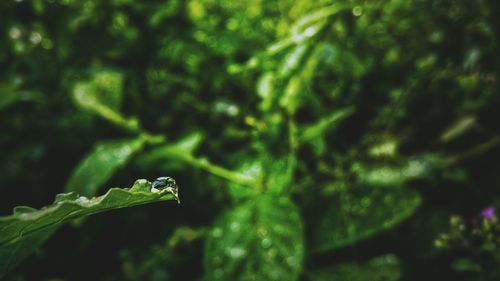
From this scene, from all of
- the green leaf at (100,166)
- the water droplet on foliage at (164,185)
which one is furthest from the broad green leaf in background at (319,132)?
the water droplet on foliage at (164,185)

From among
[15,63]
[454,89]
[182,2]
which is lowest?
[454,89]

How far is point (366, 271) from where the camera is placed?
1.04m

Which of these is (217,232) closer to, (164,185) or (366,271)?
(366,271)

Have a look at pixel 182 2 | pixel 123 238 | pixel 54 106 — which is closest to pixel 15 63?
pixel 54 106

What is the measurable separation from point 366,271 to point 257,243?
30cm

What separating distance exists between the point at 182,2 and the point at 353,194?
0.87m

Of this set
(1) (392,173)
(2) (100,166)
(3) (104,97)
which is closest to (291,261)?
(1) (392,173)

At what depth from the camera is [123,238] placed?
118cm

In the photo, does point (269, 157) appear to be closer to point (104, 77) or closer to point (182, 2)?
point (104, 77)

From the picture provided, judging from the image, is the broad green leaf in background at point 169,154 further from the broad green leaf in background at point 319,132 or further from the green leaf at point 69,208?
the green leaf at point 69,208

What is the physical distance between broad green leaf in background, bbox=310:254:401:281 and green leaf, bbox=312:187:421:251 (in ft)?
0.21

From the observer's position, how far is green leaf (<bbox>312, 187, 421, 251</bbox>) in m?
1.04

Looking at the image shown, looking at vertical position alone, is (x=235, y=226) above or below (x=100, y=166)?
below

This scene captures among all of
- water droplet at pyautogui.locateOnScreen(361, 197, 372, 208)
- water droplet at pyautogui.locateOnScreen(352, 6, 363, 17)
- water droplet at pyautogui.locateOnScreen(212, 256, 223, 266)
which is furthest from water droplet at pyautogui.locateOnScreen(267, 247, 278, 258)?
water droplet at pyautogui.locateOnScreen(352, 6, 363, 17)
